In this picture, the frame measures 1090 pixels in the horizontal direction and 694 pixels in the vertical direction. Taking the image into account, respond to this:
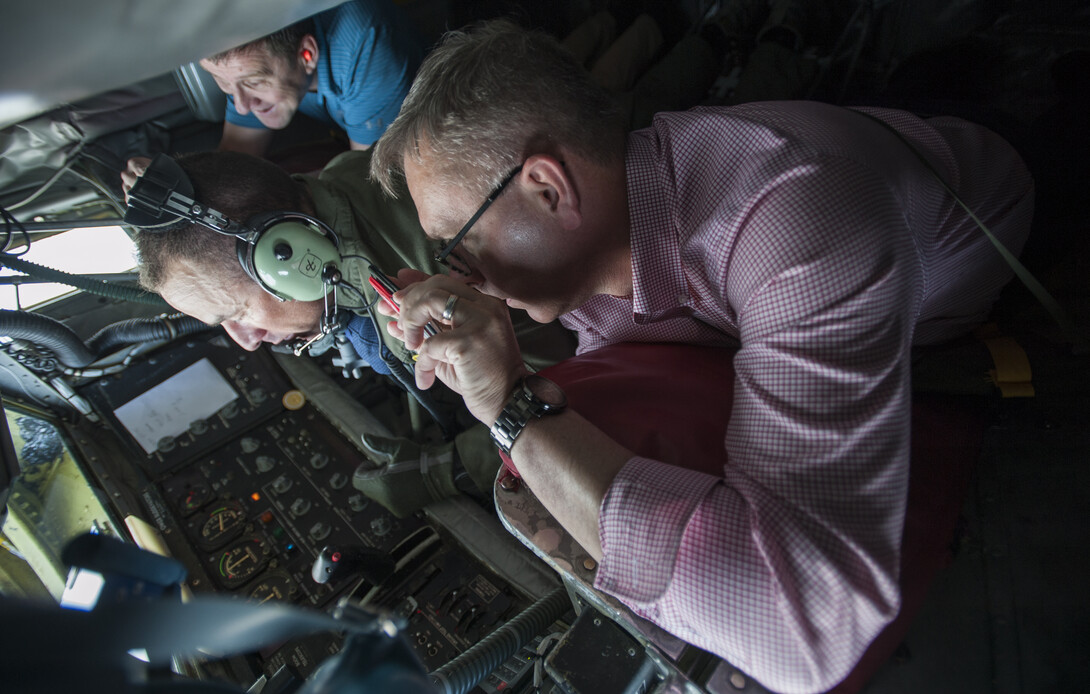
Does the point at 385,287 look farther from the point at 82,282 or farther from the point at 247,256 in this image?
the point at 82,282

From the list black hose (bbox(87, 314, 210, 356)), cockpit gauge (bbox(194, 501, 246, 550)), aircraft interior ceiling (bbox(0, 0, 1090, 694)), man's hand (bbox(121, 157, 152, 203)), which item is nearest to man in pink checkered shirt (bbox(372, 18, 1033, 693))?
aircraft interior ceiling (bbox(0, 0, 1090, 694))

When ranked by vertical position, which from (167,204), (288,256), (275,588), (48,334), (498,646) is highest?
(167,204)

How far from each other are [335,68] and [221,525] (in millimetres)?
1876

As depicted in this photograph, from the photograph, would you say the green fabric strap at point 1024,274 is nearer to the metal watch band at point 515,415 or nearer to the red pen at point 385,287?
the metal watch band at point 515,415

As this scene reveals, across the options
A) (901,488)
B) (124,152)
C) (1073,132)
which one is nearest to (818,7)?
(1073,132)

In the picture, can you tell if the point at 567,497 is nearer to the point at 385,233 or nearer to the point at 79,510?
the point at 385,233

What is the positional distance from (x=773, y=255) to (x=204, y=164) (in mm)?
1560

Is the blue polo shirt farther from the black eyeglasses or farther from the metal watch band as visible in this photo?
the metal watch band

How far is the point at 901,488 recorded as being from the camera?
817mm

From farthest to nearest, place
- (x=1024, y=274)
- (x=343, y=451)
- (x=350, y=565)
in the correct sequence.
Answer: (x=343, y=451)
(x=350, y=565)
(x=1024, y=274)

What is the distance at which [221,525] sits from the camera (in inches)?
67.9

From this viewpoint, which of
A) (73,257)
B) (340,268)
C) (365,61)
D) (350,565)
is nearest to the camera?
(350,565)

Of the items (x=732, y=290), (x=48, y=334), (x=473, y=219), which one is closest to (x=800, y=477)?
(x=732, y=290)

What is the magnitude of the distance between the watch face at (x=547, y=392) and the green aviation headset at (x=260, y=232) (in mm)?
735
